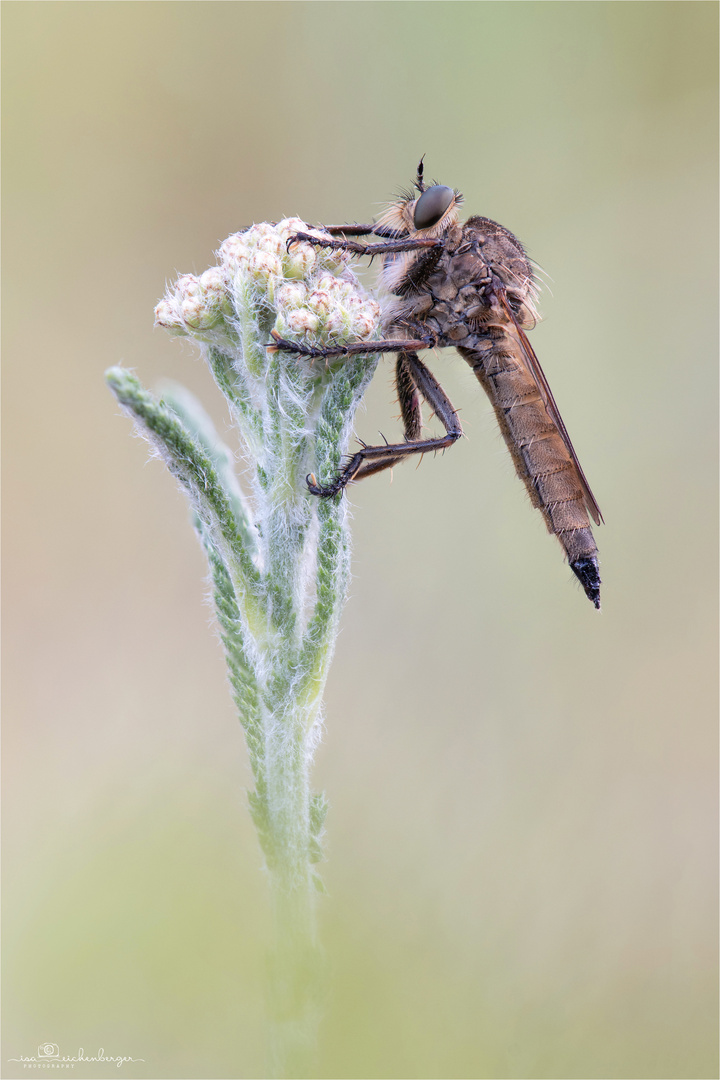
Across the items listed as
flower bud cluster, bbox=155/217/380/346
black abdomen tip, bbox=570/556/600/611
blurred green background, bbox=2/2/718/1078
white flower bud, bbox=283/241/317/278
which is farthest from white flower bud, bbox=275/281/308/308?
black abdomen tip, bbox=570/556/600/611

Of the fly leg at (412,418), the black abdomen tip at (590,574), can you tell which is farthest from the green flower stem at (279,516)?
the black abdomen tip at (590,574)

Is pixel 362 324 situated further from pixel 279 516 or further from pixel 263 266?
pixel 279 516

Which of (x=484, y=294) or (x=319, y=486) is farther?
(x=484, y=294)

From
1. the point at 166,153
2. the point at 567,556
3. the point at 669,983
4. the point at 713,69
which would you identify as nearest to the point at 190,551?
the point at 567,556

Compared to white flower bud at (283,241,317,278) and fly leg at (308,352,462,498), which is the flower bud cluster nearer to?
white flower bud at (283,241,317,278)

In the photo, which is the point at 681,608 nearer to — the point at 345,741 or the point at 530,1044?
the point at 345,741

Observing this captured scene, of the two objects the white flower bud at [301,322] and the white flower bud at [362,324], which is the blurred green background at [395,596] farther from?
the white flower bud at [301,322]
